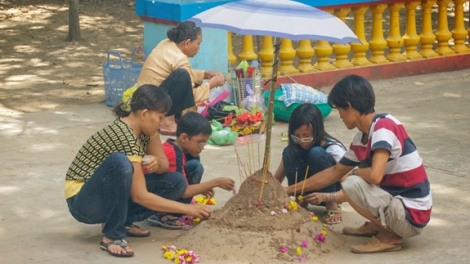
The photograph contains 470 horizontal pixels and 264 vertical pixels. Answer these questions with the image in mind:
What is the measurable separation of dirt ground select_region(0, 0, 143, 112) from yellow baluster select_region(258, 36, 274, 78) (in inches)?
65.6

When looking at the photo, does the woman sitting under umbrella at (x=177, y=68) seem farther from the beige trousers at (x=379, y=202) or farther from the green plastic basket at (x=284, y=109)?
the beige trousers at (x=379, y=202)

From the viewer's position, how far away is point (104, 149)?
4824 millimetres

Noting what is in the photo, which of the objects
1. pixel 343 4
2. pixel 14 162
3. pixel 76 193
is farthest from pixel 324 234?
pixel 343 4

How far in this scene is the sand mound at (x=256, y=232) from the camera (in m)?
4.74

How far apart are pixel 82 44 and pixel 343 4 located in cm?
410

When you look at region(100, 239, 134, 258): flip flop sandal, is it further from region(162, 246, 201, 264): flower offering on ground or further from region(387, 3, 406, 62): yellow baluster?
region(387, 3, 406, 62): yellow baluster

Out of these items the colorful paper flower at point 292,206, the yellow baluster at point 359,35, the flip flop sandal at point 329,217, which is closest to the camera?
Answer: the colorful paper flower at point 292,206

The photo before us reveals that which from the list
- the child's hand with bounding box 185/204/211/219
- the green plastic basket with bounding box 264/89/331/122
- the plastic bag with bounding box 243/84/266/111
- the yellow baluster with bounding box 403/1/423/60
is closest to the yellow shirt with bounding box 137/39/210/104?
the plastic bag with bounding box 243/84/266/111

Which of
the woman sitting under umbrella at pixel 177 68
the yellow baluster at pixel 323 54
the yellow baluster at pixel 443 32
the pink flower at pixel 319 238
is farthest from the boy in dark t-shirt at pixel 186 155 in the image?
the yellow baluster at pixel 443 32

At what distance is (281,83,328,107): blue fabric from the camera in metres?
7.69

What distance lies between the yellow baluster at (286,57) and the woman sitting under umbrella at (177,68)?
161cm

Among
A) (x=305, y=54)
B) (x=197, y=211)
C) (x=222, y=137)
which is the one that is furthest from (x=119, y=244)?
(x=305, y=54)

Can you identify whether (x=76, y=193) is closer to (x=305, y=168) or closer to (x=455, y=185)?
(x=305, y=168)

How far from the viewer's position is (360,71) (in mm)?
9430
